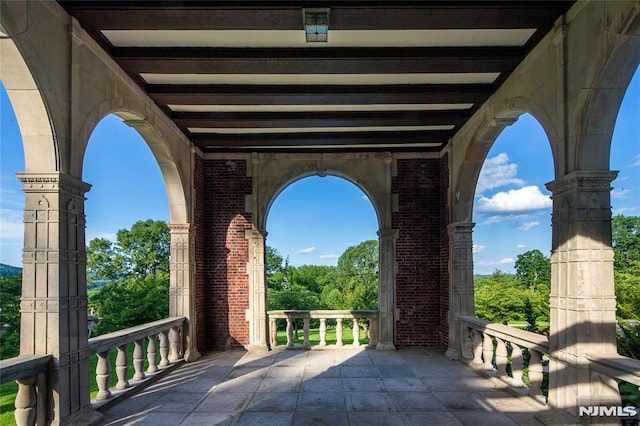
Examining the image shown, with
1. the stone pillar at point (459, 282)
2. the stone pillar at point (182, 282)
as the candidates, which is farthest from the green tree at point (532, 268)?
the stone pillar at point (182, 282)

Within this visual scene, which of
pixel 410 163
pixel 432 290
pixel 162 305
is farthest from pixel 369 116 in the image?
pixel 162 305

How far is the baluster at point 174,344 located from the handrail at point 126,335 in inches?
4.4

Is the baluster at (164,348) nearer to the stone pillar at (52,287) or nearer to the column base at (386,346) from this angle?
the stone pillar at (52,287)

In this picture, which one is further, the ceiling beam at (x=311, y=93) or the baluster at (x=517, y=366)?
the ceiling beam at (x=311, y=93)

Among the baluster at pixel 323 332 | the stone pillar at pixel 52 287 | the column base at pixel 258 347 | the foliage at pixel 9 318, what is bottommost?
the foliage at pixel 9 318

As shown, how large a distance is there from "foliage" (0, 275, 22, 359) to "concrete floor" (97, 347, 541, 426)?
39.7ft

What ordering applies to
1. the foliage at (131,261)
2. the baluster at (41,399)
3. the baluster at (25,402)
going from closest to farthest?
the baluster at (25,402) < the baluster at (41,399) < the foliage at (131,261)

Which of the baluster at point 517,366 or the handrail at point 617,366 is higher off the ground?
the handrail at point 617,366

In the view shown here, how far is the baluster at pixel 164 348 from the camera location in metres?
5.85

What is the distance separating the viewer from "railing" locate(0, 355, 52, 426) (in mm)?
2971

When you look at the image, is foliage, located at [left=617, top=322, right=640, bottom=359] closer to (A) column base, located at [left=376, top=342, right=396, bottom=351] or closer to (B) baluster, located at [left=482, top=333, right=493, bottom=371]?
(B) baluster, located at [left=482, top=333, right=493, bottom=371]

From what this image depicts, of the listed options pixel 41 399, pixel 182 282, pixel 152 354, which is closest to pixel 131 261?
pixel 182 282

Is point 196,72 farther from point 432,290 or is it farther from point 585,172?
point 432,290

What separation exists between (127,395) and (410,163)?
6.18m
